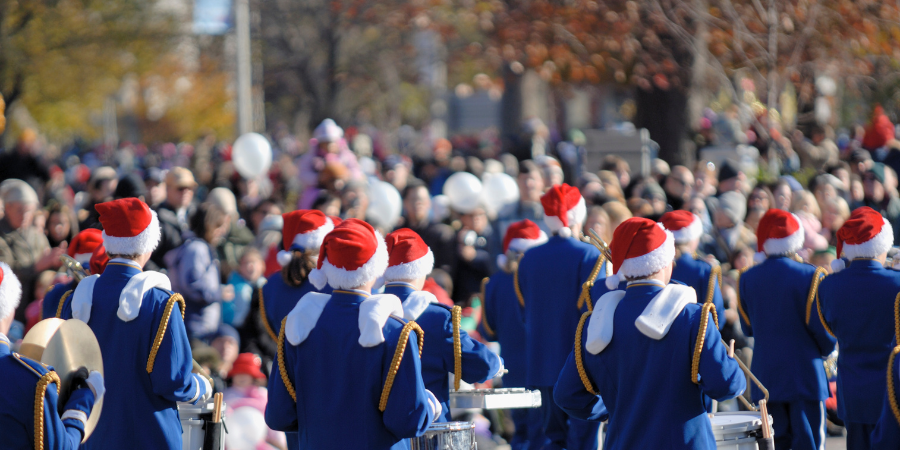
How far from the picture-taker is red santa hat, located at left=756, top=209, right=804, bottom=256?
6750mm

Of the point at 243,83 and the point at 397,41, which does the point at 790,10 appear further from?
the point at 397,41

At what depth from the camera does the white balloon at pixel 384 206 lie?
444 inches

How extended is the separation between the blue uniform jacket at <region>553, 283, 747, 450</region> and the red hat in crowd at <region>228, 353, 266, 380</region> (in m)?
3.61

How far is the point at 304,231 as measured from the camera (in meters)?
6.61

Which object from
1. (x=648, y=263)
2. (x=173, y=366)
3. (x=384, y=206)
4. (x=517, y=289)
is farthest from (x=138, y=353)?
(x=384, y=206)

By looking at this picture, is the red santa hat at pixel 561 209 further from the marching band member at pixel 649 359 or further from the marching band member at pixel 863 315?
the marching band member at pixel 649 359

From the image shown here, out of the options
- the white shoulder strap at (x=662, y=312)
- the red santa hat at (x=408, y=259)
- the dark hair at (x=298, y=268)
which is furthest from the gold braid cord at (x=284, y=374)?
the dark hair at (x=298, y=268)

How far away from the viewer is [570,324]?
7.04 meters

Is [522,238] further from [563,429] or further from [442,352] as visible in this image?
[442,352]

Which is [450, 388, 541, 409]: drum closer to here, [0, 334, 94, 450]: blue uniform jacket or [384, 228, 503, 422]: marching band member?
[384, 228, 503, 422]: marching band member

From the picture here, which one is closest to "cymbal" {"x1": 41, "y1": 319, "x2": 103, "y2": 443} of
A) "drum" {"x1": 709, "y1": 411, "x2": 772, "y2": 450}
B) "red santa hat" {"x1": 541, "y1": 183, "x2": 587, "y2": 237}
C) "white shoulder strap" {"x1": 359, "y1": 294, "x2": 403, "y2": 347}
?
"white shoulder strap" {"x1": 359, "y1": 294, "x2": 403, "y2": 347}

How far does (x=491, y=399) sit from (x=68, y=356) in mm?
2346

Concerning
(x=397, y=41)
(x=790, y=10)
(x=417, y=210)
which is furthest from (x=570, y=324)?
(x=397, y=41)

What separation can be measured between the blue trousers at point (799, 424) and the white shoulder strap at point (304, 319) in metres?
3.37
